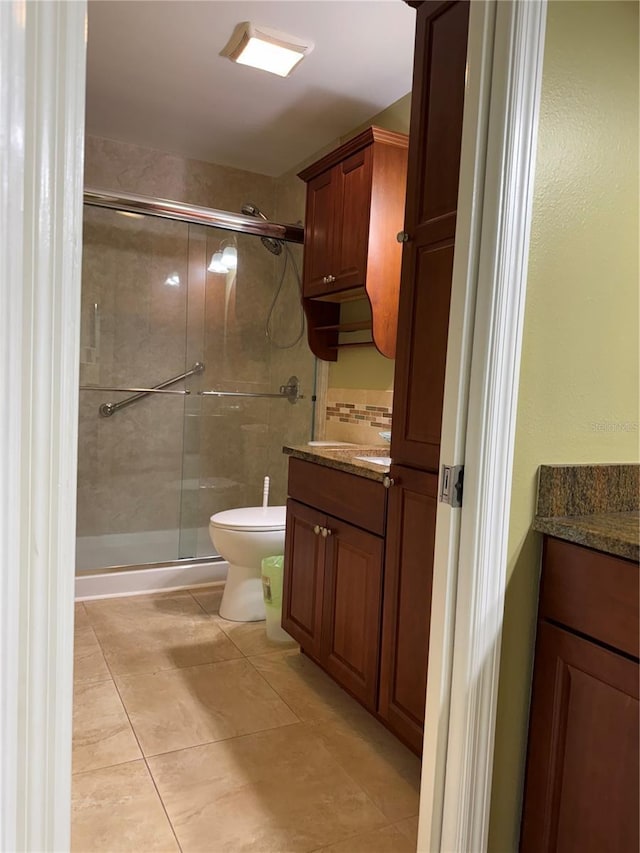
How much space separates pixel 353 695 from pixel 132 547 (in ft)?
6.40

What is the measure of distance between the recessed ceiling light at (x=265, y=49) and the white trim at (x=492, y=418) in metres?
1.39

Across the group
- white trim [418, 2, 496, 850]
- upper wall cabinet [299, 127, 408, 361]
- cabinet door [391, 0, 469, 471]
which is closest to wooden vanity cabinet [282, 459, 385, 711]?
cabinet door [391, 0, 469, 471]

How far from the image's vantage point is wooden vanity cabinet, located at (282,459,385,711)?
6.03 ft

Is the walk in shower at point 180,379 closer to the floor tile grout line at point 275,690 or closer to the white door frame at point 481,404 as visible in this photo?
the floor tile grout line at point 275,690

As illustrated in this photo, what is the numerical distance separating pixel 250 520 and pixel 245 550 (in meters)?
0.13

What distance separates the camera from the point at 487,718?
119cm

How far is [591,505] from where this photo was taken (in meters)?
1.27

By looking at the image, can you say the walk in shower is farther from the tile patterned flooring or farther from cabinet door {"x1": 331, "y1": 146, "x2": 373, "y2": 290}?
the tile patterned flooring

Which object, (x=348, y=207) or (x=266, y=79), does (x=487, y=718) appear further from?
(x=266, y=79)

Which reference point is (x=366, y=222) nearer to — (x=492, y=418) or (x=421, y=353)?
(x=421, y=353)

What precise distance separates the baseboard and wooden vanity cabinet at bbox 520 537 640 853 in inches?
89.7

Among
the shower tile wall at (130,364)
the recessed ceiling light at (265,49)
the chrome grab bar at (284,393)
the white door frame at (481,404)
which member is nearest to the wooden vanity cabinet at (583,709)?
the white door frame at (481,404)

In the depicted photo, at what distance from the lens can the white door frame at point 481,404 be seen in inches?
43.4

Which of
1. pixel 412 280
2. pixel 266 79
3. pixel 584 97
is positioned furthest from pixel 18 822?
pixel 266 79
